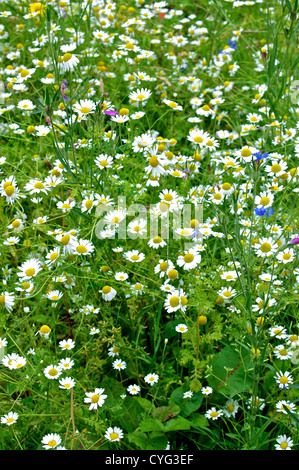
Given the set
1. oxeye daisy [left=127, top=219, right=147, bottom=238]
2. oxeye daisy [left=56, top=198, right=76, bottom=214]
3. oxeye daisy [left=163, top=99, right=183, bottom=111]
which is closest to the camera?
oxeye daisy [left=127, top=219, right=147, bottom=238]

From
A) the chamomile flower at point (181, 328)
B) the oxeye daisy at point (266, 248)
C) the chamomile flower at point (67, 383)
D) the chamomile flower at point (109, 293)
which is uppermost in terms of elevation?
the oxeye daisy at point (266, 248)

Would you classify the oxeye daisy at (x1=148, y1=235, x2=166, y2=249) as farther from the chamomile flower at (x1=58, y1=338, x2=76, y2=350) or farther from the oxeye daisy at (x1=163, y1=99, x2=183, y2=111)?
the oxeye daisy at (x1=163, y1=99, x2=183, y2=111)

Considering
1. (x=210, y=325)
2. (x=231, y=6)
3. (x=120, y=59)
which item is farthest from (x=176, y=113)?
(x=210, y=325)

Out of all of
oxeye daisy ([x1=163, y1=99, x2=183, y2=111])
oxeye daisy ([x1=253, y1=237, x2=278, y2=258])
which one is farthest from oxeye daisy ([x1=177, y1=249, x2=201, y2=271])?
oxeye daisy ([x1=163, y1=99, x2=183, y2=111])

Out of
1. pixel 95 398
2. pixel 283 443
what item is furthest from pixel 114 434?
pixel 283 443

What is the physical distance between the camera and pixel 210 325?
192 cm

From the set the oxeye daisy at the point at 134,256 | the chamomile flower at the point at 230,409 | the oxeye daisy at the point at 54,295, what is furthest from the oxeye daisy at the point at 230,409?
the oxeye daisy at the point at 54,295

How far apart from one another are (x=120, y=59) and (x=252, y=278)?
70.9 inches

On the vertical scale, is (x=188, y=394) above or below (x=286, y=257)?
below

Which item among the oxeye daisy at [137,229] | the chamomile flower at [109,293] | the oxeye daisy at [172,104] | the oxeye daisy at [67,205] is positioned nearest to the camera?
the chamomile flower at [109,293]

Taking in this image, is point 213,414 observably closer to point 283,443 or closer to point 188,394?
point 188,394

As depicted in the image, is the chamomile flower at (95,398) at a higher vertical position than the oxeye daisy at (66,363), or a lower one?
lower

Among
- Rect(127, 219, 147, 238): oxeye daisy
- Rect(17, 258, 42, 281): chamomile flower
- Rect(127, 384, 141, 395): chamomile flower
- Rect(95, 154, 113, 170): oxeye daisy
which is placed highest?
Rect(95, 154, 113, 170): oxeye daisy

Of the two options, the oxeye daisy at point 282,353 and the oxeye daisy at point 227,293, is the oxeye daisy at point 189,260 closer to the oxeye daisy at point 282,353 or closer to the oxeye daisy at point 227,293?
the oxeye daisy at point 227,293
